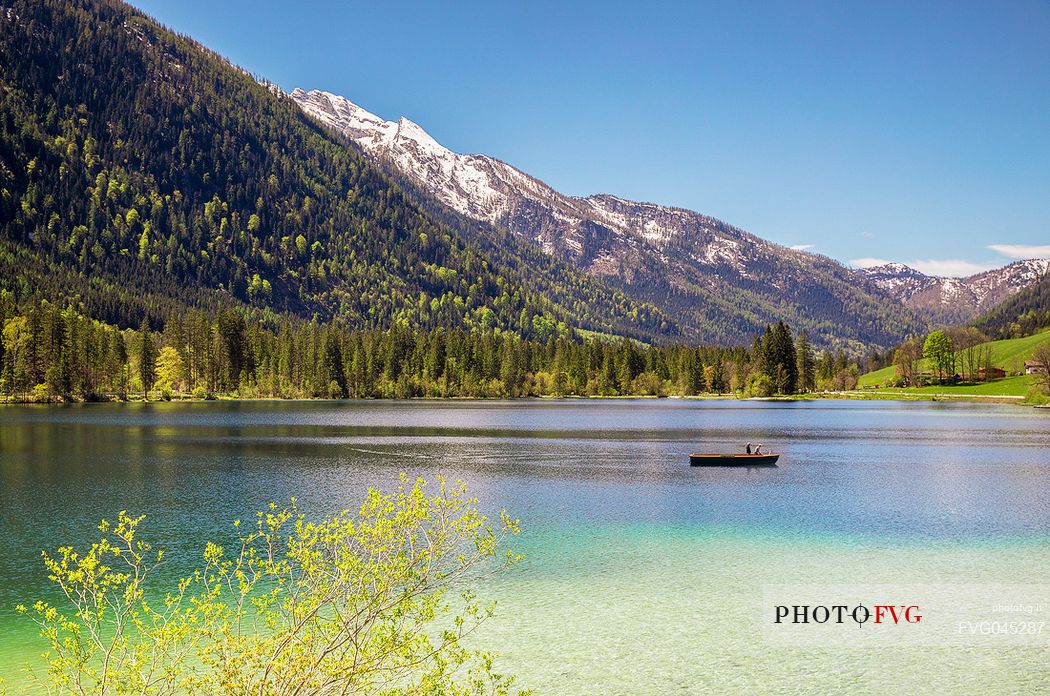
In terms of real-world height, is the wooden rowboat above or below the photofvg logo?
above

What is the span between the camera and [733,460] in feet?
249

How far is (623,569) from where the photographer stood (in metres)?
35.4

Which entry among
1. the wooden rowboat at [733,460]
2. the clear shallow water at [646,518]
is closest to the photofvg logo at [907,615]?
the clear shallow water at [646,518]

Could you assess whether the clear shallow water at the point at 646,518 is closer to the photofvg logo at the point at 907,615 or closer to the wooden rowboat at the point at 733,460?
the photofvg logo at the point at 907,615

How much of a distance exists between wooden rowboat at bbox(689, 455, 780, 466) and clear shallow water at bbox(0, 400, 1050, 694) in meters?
2.53

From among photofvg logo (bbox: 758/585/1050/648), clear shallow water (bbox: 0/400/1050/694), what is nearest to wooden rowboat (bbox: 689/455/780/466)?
clear shallow water (bbox: 0/400/1050/694)

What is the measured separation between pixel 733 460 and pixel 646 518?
99.7ft

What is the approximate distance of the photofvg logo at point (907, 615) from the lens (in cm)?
2667

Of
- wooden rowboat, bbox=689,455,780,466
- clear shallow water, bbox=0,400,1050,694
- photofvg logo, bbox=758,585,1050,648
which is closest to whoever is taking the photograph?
clear shallow water, bbox=0,400,1050,694

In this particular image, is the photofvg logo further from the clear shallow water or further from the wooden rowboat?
the wooden rowboat

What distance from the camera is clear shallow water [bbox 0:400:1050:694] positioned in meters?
24.4

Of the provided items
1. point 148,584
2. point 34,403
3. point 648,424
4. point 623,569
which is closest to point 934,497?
point 623,569

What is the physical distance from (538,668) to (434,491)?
3331 centimetres

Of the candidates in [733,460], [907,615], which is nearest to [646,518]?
[907,615]
